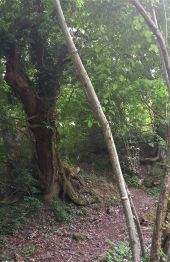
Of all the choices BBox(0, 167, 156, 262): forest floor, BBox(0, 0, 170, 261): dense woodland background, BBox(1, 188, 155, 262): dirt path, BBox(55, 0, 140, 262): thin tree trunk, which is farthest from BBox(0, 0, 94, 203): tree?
BBox(55, 0, 140, 262): thin tree trunk

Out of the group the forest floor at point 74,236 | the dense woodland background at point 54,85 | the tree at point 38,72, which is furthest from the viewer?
the tree at point 38,72

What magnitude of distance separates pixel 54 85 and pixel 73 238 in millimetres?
4166

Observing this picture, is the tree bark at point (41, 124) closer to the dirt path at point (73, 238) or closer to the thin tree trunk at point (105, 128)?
the dirt path at point (73, 238)

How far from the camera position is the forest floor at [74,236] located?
23.7 feet

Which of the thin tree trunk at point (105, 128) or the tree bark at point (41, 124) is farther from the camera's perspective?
the tree bark at point (41, 124)

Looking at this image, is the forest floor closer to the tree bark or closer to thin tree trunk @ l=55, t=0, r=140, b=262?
the tree bark

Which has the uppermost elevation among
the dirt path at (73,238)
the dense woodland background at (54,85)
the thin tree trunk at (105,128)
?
the dense woodland background at (54,85)

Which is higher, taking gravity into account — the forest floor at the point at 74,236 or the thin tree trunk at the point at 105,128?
the thin tree trunk at the point at 105,128

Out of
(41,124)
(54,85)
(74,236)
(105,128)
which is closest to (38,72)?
(54,85)

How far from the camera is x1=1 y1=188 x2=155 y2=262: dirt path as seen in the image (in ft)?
23.9

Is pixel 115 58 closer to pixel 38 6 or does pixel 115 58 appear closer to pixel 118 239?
pixel 38 6

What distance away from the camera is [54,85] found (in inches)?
392

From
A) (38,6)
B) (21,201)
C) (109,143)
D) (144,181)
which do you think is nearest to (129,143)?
(144,181)

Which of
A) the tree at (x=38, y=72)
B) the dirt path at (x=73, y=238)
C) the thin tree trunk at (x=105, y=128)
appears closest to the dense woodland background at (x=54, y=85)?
the tree at (x=38, y=72)
